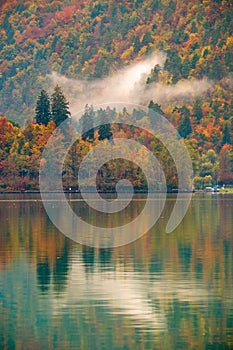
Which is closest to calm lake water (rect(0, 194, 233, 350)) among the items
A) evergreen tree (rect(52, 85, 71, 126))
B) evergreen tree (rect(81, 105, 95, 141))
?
evergreen tree (rect(81, 105, 95, 141))

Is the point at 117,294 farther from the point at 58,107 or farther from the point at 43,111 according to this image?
the point at 58,107

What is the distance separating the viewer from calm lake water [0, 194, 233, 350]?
2695 cm

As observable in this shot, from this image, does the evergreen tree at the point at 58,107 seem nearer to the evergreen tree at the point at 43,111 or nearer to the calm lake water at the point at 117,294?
the evergreen tree at the point at 43,111

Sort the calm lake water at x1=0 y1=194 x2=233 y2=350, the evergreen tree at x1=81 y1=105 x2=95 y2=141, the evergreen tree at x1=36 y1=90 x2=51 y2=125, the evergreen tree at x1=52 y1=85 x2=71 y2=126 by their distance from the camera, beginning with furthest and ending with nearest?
the evergreen tree at x1=52 y1=85 x2=71 y2=126
the evergreen tree at x1=36 y1=90 x2=51 y2=125
the evergreen tree at x1=81 y1=105 x2=95 y2=141
the calm lake water at x1=0 y1=194 x2=233 y2=350

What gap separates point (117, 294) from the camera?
3319 cm

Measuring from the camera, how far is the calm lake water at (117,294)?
2695 cm

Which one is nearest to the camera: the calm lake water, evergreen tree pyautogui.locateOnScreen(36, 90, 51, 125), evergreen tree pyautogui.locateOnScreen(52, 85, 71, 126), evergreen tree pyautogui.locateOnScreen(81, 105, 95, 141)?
the calm lake water

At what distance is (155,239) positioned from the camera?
53.4 metres

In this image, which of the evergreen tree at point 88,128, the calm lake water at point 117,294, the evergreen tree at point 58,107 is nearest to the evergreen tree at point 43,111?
the evergreen tree at point 58,107

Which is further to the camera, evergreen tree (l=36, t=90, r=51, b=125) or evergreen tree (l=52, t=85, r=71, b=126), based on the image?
evergreen tree (l=52, t=85, r=71, b=126)

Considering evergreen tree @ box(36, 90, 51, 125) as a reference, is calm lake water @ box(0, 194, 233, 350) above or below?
below

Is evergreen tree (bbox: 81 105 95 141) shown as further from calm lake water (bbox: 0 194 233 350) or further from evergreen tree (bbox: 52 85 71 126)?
calm lake water (bbox: 0 194 233 350)

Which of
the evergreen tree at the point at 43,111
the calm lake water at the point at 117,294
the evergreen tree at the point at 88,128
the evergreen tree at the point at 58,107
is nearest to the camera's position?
the calm lake water at the point at 117,294

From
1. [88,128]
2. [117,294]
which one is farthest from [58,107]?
[117,294]
